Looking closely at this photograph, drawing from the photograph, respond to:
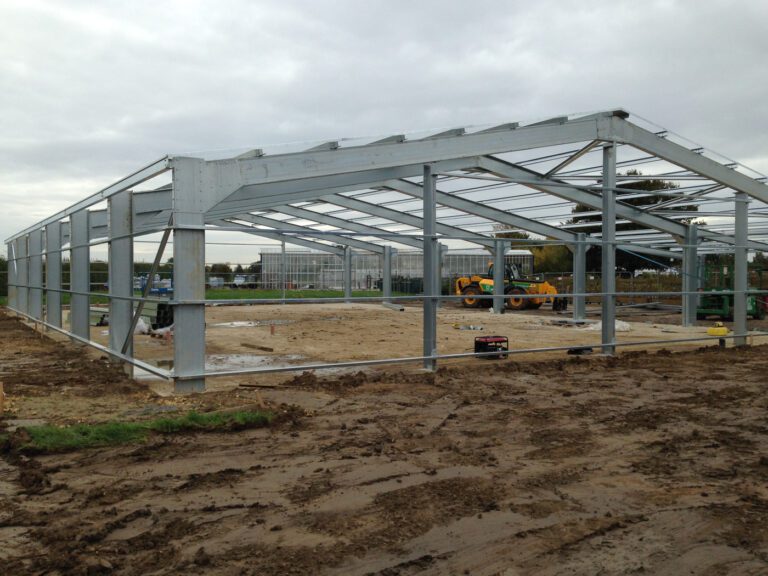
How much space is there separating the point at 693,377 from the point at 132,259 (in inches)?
340

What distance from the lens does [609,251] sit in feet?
38.0

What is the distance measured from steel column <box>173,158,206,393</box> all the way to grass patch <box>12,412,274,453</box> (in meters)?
1.36

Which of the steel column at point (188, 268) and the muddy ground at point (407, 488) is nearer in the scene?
the muddy ground at point (407, 488)

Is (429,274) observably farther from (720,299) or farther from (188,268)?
(720,299)

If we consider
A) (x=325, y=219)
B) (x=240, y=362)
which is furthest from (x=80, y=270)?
(x=325, y=219)

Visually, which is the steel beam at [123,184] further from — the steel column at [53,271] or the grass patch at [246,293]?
the grass patch at [246,293]

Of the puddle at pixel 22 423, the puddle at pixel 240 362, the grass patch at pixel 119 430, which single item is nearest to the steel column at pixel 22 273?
the puddle at pixel 240 362

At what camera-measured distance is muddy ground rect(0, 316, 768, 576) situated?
342 centimetres

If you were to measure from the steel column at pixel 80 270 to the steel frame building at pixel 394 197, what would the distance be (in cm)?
2

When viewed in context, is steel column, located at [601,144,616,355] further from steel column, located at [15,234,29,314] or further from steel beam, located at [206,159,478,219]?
steel column, located at [15,234,29,314]

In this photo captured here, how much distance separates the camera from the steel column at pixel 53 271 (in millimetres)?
15109

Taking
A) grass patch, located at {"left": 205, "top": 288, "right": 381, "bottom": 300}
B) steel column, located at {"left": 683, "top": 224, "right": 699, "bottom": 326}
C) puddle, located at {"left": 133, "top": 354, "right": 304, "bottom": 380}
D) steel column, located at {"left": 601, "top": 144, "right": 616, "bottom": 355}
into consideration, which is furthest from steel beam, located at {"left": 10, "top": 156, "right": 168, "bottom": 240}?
steel column, located at {"left": 683, "top": 224, "right": 699, "bottom": 326}

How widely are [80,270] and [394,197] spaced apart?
752 centimetres

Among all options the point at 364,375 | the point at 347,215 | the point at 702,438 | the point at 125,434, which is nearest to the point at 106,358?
the point at 364,375
